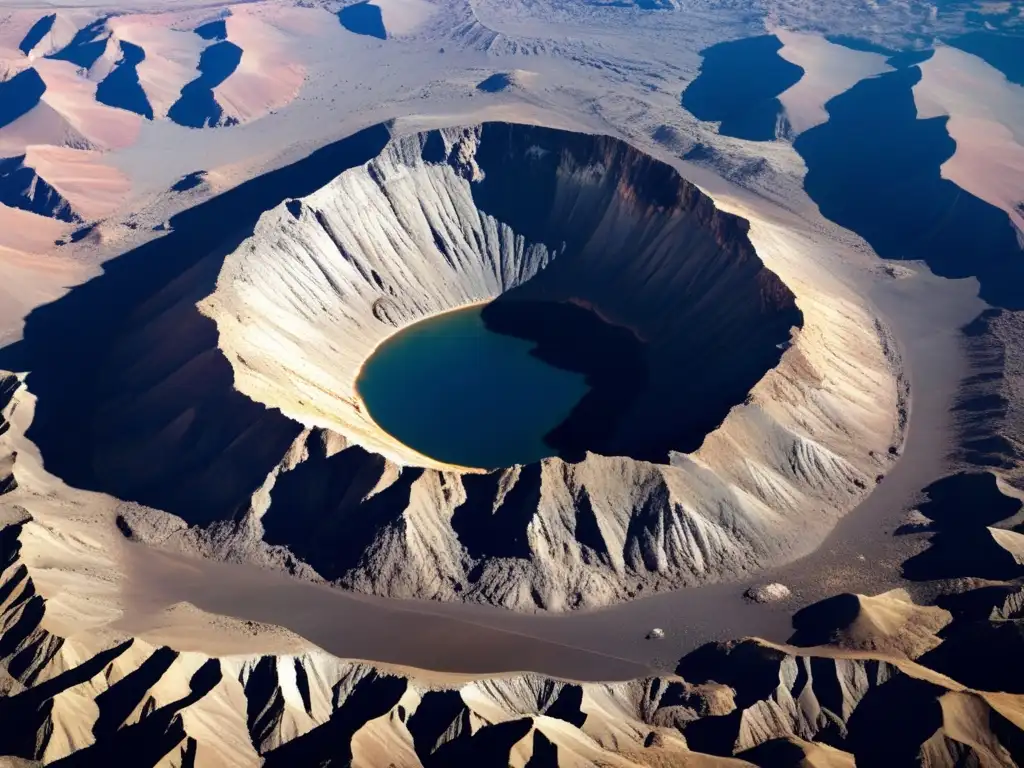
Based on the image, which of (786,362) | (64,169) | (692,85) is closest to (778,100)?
(692,85)

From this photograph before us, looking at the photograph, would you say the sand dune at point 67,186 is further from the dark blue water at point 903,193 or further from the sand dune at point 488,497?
the dark blue water at point 903,193

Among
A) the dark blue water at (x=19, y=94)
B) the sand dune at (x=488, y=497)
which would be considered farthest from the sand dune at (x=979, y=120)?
the dark blue water at (x=19, y=94)

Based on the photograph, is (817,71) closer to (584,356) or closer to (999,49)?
(999,49)

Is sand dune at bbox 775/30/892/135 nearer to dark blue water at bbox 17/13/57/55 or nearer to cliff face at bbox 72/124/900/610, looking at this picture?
cliff face at bbox 72/124/900/610

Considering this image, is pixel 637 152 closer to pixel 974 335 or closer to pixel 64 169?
pixel 974 335

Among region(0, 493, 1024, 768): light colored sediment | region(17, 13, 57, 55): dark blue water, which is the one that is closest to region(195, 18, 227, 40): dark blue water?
region(17, 13, 57, 55): dark blue water
